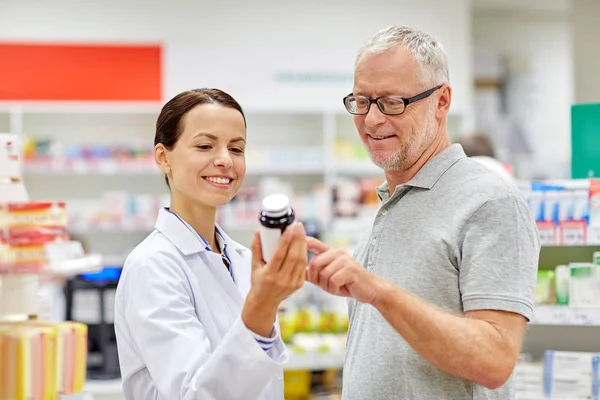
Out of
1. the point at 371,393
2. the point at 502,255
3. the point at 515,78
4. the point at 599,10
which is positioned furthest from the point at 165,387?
the point at 515,78

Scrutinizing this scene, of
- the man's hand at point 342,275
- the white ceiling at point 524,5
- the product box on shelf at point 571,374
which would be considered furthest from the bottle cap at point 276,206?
the white ceiling at point 524,5

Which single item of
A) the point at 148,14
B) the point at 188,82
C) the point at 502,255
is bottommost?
the point at 502,255

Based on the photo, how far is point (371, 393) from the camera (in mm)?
1985

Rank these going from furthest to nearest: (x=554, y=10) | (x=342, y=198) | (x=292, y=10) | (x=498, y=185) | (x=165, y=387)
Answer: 1. (x=554, y=10)
2. (x=292, y=10)
3. (x=342, y=198)
4. (x=498, y=185)
5. (x=165, y=387)

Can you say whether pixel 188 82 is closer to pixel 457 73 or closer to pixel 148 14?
pixel 148 14

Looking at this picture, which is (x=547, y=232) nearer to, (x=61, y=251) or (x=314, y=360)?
(x=61, y=251)

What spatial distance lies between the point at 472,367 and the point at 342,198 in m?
4.92

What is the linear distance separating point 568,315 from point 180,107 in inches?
69.3

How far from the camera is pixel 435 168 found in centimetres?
208

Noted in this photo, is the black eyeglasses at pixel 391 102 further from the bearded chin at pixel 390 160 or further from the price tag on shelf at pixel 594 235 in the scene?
the price tag on shelf at pixel 594 235

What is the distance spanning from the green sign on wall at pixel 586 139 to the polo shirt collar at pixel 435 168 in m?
1.29

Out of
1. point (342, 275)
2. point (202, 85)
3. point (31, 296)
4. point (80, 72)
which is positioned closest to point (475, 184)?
point (342, 275)

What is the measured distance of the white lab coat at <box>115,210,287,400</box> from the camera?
1660 mm

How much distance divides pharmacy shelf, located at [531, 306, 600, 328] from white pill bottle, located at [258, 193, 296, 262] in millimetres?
1715
